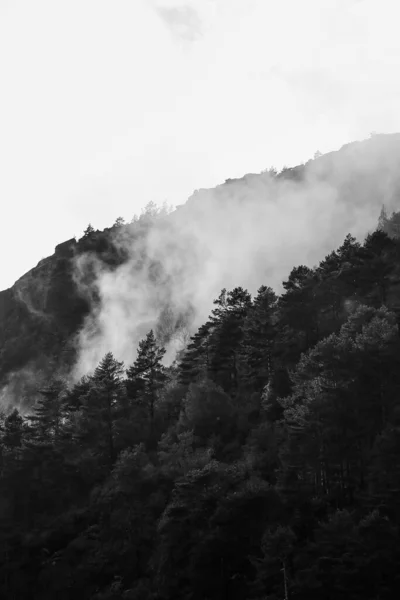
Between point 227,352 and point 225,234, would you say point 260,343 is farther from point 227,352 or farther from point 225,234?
point 225,234

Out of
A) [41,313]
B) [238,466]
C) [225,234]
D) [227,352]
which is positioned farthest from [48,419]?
[225,234]

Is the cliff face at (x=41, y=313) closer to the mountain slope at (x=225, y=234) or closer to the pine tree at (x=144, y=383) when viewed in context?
the mountain slope at (x=225, y=234)

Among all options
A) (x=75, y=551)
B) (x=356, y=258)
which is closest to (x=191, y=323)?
(x=356, y=258)

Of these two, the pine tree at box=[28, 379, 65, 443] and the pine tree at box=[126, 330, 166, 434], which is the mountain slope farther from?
the pine tree at box=[126, 330, 166, 434]

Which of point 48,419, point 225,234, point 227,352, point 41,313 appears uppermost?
point 225,234

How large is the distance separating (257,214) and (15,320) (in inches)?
2648

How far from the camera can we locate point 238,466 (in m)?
45.3

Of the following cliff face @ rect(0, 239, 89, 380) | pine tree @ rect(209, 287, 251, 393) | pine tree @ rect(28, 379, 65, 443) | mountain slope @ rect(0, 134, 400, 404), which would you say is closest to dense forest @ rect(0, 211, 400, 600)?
pine tree @ rect(209, 287, 251, 393)

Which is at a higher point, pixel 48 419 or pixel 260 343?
pixel 260 343

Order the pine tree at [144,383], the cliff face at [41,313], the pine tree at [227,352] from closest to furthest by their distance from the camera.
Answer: the pine tree at [227,352] → the pine tree at [144,383] → the cliff face at [41,313]

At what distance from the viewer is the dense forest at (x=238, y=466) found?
34531 millimetres

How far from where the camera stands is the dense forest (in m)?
34.5

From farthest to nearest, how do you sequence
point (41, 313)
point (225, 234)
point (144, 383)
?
1. point (225, 234)
2. point (41, 313)
3. point (144, 383)

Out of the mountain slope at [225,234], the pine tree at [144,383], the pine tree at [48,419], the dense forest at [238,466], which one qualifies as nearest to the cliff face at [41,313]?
the mountain slope at [225,234]
